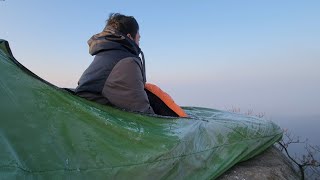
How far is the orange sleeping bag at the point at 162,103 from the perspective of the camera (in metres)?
3.61

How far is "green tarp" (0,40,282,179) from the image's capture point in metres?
2.27

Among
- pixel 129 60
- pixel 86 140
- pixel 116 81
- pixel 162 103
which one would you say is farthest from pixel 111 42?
pixel 86 140

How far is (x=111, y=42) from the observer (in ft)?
11.1

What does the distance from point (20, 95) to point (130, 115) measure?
85cm

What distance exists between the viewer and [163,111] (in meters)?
3.72

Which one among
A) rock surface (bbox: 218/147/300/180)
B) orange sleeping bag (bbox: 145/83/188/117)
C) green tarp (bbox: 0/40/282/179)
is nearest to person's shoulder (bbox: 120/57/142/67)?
green tarp (bbox: 0/40/282/179)

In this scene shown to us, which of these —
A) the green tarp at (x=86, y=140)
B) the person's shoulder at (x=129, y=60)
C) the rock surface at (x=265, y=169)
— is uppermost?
the person's shoulder at (x=129, y=60)

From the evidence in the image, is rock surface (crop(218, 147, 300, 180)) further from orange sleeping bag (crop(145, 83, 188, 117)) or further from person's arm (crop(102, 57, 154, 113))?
person's arm (crop(102, 57, 154, 113))

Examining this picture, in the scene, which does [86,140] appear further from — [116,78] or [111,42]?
[111,42]

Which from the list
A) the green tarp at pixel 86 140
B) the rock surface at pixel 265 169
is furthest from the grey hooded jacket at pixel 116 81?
the rock surface at pixel 265 169

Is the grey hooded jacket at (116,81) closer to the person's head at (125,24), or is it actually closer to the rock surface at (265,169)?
the person's head at (125,24)

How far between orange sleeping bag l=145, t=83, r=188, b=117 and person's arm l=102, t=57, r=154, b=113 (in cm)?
49

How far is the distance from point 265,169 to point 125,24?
179 cm

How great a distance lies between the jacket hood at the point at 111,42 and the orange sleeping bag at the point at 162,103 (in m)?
0.53
